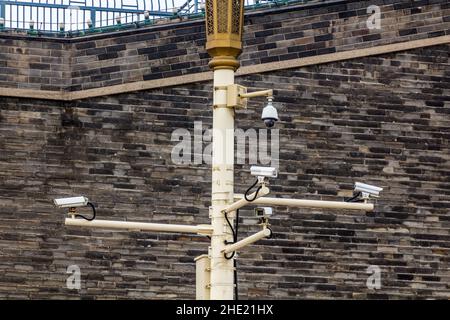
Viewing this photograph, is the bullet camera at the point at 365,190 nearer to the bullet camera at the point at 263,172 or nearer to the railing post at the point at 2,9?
the bullet camera at the point at 263,172

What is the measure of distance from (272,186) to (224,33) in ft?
41.4

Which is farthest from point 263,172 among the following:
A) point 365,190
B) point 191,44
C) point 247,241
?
point 191,44

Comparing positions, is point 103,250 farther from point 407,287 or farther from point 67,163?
point 407,287

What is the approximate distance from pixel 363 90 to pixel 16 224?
8.25m

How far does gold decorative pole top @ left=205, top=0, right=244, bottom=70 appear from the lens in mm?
17734

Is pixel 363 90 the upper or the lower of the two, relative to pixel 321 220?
upper

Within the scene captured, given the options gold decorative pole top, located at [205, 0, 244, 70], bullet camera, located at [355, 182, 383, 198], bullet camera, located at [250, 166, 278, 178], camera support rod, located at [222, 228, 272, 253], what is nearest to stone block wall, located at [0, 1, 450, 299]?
bullet camera, located at [355, 182, 383, 198]

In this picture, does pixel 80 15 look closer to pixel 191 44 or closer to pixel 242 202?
pixel 191 44

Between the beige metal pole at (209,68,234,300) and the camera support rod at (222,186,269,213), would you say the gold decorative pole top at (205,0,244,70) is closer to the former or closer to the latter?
the beige metal pole at (209,68,234,300)

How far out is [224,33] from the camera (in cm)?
1783

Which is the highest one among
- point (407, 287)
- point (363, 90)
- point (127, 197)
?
point (363, 90)

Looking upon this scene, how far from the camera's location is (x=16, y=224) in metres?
29.3

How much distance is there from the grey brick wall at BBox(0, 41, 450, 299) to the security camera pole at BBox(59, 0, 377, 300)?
39.2ft

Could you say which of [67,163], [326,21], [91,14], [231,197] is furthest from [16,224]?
[231,197]
